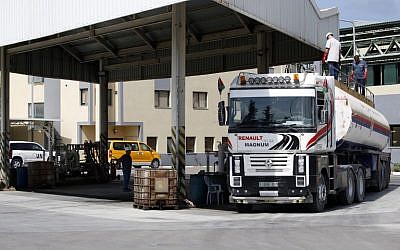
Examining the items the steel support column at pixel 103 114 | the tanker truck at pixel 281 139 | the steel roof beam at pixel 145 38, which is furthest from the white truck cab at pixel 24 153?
the tanker truck at pixel 281 139

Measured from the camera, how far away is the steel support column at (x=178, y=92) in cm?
1994

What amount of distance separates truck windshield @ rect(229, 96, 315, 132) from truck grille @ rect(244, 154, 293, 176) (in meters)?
0.72

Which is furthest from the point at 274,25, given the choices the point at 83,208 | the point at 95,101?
the point at 95,101

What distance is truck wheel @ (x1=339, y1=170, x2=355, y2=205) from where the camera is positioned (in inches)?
803

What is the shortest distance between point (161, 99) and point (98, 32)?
31685mm

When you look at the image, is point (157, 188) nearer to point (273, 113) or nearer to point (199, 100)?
point (273, 113)

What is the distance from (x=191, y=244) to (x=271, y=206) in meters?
8.38

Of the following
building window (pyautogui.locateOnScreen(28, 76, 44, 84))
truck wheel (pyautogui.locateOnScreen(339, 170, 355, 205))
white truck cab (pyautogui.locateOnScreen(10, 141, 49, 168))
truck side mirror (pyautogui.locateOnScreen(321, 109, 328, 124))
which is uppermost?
building window (pyautogui.locateOnScreen(28, 76, 44, 84))

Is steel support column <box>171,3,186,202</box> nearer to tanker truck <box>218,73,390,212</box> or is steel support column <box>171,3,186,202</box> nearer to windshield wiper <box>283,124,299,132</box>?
tanker truck <box>218,73,390,212</box>

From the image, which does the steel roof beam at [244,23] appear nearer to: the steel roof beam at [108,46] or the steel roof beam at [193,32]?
the steel roof beam at [193,32]

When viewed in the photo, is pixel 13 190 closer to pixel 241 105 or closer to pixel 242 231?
pixel 241 105

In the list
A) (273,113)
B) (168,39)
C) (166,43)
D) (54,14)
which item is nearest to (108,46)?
(166,43)

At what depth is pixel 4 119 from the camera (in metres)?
27.5

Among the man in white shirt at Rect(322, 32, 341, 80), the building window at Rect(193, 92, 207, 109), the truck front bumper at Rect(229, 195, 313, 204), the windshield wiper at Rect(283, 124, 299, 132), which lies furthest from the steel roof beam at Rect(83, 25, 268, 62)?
the building window at Rect(193, 92, 207, 109)
